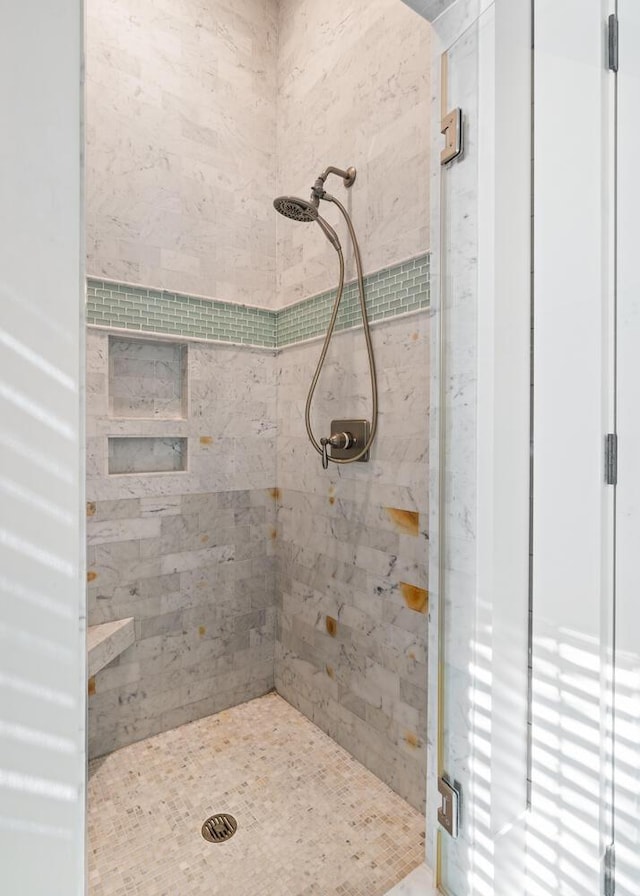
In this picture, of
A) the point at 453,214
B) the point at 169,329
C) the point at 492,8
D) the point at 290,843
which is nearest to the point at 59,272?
the point at 453,214

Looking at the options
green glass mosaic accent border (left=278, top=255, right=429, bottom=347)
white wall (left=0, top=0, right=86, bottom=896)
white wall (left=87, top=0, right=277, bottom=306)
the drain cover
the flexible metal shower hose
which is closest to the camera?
white wall (left=0, top=0, right=86, bottom=896)

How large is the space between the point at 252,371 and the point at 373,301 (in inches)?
27.1

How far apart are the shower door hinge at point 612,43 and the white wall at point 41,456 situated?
96 centimetres

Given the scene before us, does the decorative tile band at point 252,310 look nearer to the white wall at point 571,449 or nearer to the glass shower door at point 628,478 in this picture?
the white wall at point 571,449

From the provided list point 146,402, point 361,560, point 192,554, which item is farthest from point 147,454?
point 361,560

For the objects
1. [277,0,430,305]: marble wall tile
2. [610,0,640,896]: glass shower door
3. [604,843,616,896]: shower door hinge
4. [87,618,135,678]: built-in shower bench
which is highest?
[277,0,430,305]: marble wall tile

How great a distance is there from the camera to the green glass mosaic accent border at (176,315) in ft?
5.82

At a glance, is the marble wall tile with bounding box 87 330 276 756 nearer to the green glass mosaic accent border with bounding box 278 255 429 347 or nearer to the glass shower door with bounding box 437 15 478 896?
the green glass mosaic accent border with bounding box 278 255 429 347

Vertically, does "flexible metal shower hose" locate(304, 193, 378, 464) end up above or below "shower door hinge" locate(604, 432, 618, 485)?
above

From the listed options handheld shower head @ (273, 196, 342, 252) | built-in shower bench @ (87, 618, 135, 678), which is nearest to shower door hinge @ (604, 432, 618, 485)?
handheld shower head @ (273, 196, 342, 252)

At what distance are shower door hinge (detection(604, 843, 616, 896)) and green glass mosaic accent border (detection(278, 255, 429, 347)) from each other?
1.37 meters

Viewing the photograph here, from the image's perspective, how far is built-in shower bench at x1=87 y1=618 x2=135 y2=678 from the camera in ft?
5.24

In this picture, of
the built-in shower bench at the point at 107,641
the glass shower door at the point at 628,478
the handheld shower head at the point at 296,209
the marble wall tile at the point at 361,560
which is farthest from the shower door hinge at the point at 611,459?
the built-in shower bench at the point at 107,641

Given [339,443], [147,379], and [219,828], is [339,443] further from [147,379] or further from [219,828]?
[219,828]
